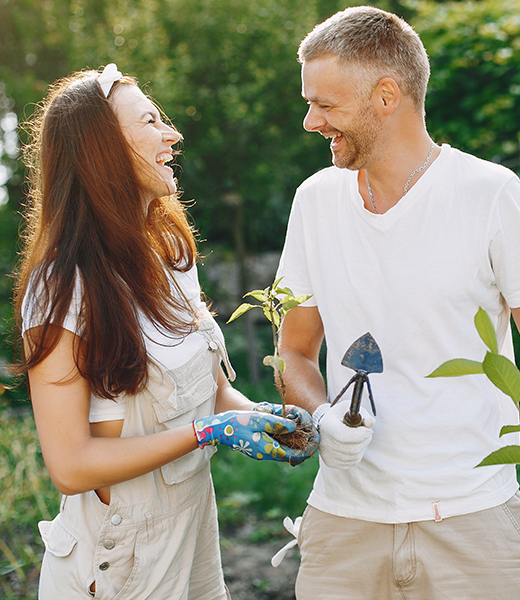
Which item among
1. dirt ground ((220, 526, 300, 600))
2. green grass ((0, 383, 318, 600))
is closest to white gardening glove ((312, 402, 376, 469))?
dirt ground ((220, 526, 300, 600))

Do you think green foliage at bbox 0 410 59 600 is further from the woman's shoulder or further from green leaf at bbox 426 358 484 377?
green leaf at bbox 426 358 484 377

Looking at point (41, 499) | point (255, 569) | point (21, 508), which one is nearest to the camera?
point (255, 569)

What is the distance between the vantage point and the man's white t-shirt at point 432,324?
5.53 feet

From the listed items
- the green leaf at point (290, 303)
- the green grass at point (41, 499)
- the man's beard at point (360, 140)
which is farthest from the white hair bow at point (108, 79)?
the green grass at point (41, 499)

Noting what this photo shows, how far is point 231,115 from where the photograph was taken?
21.9 feet

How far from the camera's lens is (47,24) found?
1016cm

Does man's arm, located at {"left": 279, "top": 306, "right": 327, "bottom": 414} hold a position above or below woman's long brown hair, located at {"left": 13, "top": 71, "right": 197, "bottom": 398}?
below

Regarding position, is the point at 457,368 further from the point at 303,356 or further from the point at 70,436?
the point at 303,356

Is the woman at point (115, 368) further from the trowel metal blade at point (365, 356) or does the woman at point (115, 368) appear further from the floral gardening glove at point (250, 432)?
the trowel metal blade at point (365, 356)

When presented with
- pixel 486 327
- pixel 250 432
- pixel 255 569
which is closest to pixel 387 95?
pixel 250 432

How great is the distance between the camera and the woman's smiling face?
1.82 m

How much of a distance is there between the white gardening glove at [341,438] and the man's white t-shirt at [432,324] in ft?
0.47

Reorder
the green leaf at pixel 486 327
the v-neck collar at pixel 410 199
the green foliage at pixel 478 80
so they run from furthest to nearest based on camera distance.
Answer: the green foliage at pixel 478 80
the v-neck collar at pixel 410 199
the green leaf at pixel 486 327

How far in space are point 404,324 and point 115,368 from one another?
78 cm
